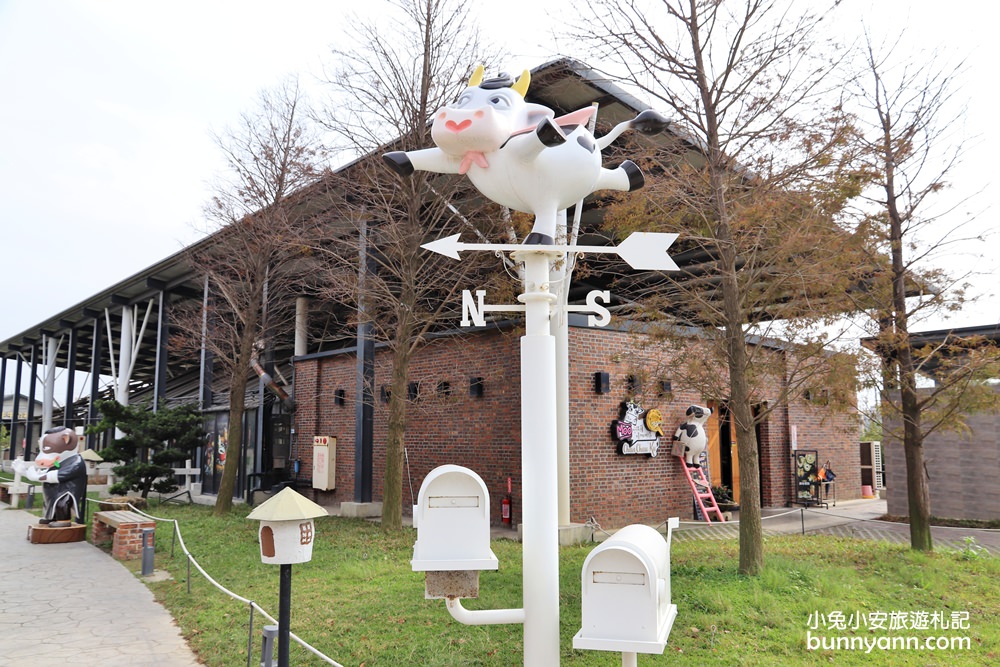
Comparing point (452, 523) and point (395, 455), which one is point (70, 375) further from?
point (452, 523)

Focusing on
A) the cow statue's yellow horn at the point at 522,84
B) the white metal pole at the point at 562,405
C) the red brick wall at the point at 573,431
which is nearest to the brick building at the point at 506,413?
the red brick wall at the point at 573,431

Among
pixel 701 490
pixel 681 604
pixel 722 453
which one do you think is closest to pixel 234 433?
pixel 701 490

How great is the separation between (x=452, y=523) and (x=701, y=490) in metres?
11.2

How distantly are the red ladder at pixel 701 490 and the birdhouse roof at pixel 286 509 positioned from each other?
31.4ft

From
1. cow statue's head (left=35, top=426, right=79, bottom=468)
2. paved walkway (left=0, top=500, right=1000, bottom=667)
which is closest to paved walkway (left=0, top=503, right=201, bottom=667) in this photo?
paved walkway (left=0, top=500, right=1000, bottom=667)

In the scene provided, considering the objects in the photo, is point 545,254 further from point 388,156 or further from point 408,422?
point 408,422

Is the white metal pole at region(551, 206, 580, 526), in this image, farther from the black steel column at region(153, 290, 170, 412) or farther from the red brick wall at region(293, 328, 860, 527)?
the black steel column at region(153, 290, 170, 412)

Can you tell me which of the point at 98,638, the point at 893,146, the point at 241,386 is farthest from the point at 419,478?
the point at 893,146

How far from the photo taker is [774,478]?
15.3 m

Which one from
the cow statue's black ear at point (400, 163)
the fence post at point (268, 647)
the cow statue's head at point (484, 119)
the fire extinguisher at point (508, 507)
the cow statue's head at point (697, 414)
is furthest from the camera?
the cow statue's head at point (697, 414)

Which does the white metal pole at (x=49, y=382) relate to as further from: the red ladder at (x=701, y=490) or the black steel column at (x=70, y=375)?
the red ladder at (x=701, y=490)

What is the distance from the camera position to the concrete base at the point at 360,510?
13.9m

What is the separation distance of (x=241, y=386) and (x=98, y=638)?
8.95m

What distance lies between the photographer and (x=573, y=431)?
37.3 feet
